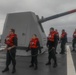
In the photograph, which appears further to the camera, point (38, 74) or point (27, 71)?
point (27, 71)

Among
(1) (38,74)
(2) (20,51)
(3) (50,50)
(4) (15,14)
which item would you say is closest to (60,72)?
(1) (38,74)

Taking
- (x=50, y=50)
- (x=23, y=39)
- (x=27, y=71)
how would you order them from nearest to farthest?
(x=27, y=71), (x=50, y=50), (x=23, y=39)

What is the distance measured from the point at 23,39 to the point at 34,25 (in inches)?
48.8

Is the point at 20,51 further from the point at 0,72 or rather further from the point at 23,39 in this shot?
the point at 0,72

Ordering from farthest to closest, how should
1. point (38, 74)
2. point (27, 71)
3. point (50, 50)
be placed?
point (50, 50), point (27, 71), point (38, 74)

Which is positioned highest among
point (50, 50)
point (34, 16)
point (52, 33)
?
point (34, 16)

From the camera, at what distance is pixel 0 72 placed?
411 inches

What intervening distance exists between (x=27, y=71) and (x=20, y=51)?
20.1ft

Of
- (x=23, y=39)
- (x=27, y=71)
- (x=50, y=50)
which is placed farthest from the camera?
(x=23, y=39)

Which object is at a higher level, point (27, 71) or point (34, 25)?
point (34, 25)

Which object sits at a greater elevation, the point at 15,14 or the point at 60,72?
the point at 15,14

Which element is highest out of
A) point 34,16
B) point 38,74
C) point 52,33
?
point 34,16

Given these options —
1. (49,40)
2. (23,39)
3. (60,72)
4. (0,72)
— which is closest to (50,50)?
(49,40)

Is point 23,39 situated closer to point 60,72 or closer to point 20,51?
point 20,51
